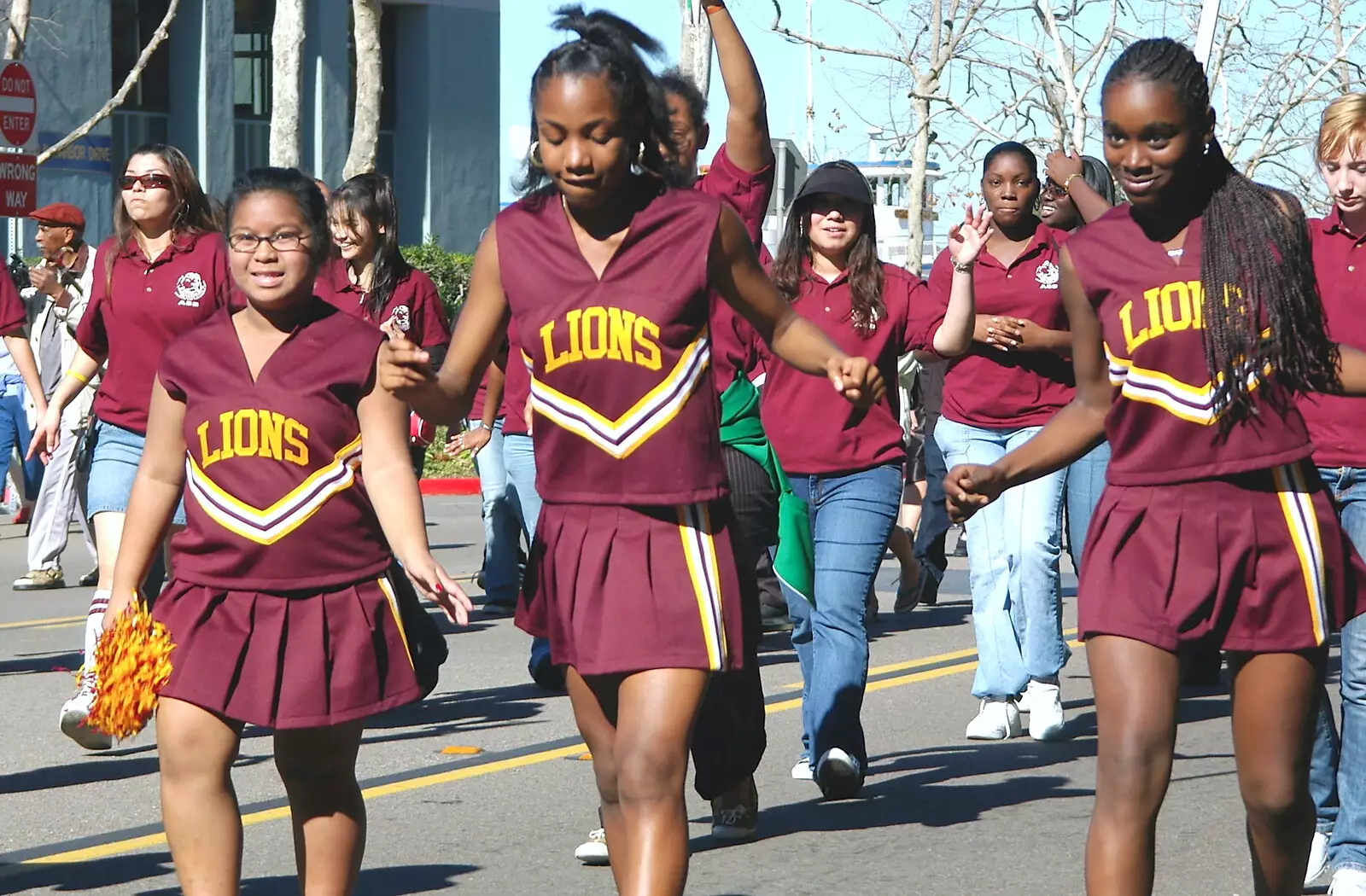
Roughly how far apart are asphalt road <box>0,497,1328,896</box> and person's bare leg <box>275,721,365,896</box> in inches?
41.4

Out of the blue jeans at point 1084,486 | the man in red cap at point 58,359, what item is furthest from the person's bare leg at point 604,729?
the man in red cap at point 58,359

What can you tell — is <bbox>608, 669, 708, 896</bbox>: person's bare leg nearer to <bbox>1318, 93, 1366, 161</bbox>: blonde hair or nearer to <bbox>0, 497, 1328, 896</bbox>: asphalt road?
<bbox>0, 497, 1328, 896</bbox>: asphalt road

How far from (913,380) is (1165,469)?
9375 millimetres

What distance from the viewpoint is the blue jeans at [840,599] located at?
6.86 meters

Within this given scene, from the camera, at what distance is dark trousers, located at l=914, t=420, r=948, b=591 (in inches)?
487

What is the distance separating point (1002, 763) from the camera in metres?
7.79

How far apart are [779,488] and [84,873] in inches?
91.3

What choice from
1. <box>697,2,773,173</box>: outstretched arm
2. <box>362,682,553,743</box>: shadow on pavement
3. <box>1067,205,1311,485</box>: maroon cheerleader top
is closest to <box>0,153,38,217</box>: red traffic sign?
<box>362,682,553,743</box>: shadow on pavement

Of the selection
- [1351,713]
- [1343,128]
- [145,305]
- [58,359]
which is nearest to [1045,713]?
[1351,713]

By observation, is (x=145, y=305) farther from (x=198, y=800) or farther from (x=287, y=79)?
(x=287, y=79)

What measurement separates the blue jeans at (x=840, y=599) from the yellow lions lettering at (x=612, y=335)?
245cm

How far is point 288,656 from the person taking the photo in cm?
466

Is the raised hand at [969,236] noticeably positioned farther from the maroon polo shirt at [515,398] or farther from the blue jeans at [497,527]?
the blue jeans at [497,527]

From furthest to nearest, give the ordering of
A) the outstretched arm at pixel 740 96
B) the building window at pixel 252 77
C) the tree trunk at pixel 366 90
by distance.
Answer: the building window at pixel 252 77
the tree trunk at pixel 366 90
the outstretched arm at pixel 740 96
